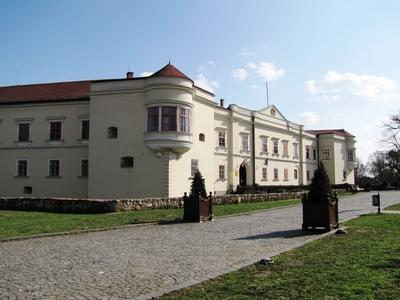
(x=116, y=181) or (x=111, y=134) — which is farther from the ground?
(x=111, y=134)

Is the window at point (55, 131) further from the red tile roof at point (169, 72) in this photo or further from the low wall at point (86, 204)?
the low wall at point (86, 204)

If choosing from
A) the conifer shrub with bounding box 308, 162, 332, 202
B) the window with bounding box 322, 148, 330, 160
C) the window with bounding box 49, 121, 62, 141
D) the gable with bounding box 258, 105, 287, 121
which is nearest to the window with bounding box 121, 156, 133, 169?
the window with bounding box 49, 121, 62, 141

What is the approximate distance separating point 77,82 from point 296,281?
35446 millimetres

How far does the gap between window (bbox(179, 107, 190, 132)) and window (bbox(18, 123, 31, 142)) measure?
14.4 metres

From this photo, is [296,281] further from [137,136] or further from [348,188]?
[348,188]

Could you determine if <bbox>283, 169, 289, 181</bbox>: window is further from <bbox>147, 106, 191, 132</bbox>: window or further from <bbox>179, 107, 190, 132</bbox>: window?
<bbox>147, 106, 191, 132</bbox>: window

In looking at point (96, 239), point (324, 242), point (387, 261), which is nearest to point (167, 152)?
point (96, 239)

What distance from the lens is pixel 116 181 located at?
98.6 ft

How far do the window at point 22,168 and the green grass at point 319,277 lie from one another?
30.3 m

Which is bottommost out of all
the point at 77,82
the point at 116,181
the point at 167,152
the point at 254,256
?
the point at 254,256

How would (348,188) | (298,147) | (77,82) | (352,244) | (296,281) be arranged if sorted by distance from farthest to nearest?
(298,147)
(348,188)
(77,82)
(352,244)
(296,281)

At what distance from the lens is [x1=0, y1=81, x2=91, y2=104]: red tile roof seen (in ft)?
114

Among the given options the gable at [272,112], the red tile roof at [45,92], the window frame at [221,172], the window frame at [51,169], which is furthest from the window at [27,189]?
the gable at [272,112]

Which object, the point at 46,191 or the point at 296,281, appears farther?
the point at 46,191
